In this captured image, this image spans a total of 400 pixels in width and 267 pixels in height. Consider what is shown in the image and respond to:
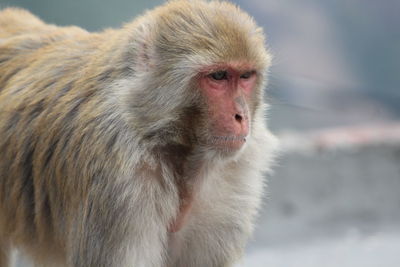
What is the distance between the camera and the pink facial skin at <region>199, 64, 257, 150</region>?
394 centimetres

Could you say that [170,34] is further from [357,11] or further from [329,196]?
[357,11]

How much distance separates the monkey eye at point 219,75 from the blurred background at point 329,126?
2783mm

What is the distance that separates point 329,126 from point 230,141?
17.6ft

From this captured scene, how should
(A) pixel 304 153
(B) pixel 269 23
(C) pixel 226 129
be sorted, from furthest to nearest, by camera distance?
(B) pixel 269 23, (A) pixel 304 153, (C) pixel 226 129

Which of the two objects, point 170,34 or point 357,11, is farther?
point 357,11

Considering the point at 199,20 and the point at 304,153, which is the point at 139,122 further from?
the point at 304,153

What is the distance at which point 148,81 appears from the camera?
4.04 meters

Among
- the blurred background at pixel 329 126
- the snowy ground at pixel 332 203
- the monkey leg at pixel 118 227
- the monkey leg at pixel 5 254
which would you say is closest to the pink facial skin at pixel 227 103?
the monkey leg at pixel 118 227

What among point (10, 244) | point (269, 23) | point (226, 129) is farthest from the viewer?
point (269, 23)

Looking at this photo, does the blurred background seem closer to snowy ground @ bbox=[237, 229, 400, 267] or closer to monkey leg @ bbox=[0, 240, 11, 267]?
snowy ground @ bbox=[237, 229, 400, 267]

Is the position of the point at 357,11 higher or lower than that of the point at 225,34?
higher

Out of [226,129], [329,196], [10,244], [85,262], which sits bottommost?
[85,262]

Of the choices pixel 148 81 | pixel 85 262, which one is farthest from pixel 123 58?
pixel 85 262

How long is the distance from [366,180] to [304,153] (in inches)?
27.1
